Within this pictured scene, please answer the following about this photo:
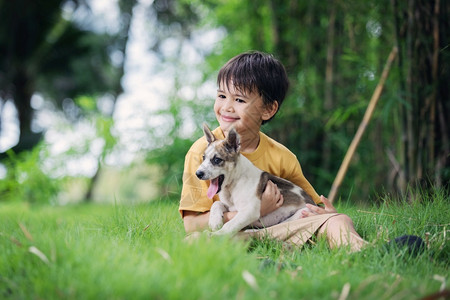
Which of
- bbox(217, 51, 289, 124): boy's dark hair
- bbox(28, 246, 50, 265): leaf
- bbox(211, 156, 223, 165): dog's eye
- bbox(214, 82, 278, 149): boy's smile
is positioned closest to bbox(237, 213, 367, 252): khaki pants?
bbox(211, 156, 223, 165): dog's eye

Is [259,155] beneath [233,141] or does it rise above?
beneath

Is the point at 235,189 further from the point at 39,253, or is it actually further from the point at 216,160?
the point at 39,253

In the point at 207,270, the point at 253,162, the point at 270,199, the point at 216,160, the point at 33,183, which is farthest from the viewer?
the point at 33,183

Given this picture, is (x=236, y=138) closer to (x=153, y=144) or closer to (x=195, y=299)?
(x=195, y=299)

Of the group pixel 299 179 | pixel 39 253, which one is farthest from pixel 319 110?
pixel 39 253

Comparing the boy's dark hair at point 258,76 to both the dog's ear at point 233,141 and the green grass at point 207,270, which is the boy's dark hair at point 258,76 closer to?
the dog's ear at point 233,141

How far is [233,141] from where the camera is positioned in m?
1.87

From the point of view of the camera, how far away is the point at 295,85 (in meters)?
4.09

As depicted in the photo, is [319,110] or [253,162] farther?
[319,110]

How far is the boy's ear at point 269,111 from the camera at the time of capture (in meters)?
2.18

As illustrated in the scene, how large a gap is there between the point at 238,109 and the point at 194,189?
423 millimetres

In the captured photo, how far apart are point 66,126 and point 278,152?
170 inches

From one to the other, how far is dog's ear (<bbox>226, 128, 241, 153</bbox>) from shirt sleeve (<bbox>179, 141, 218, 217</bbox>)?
25cm

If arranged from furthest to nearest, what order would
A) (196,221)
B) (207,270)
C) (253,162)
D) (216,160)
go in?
(253,162), (196,221), (216,160), (207,270)
